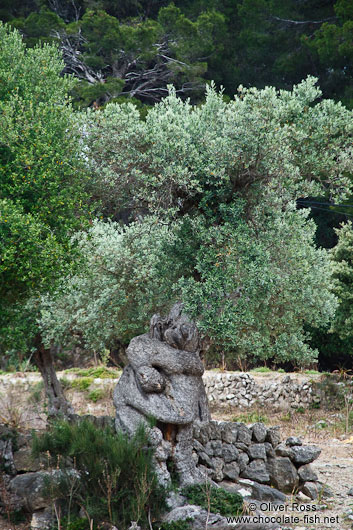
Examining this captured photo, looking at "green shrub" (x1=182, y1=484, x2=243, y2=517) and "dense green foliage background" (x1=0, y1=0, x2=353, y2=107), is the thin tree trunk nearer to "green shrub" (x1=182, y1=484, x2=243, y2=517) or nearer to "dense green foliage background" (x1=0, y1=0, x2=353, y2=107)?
"green shrub" (x1=182, y1=484, x2=243, y2=517)

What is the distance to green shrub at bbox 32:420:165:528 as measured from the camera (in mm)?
8758

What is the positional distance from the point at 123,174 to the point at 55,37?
23.0 m

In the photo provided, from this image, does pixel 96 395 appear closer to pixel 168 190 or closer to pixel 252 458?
pixel 252 458

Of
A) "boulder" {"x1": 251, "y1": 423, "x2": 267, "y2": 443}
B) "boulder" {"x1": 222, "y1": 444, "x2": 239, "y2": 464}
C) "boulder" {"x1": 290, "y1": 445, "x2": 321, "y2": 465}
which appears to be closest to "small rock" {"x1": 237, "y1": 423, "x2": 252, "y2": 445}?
"boulder" {"x1": 251, "y1": 423, "x2": 267, "y2": 443}

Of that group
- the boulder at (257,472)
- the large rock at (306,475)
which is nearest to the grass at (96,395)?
the boulder at (257,472)

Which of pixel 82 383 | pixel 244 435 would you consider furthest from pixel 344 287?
pixel 244 435

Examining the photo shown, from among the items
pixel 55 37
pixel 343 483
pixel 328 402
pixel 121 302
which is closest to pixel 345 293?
pixel 328 402

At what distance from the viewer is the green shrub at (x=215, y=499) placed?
9625 millimetres

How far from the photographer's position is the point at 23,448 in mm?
11930

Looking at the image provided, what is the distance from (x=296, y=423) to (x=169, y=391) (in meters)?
10.4

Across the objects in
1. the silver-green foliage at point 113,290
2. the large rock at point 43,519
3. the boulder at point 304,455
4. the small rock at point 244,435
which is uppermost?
the silver-green foliage at point 113,290

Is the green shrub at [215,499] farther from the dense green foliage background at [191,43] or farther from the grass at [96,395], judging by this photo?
the dense green foliage background at [191,43]

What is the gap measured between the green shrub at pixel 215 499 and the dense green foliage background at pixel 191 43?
24.1 m

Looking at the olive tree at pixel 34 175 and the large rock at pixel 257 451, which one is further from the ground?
the olive tree at pixel 34 175
